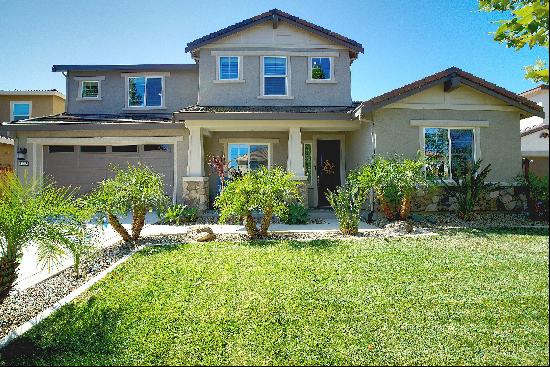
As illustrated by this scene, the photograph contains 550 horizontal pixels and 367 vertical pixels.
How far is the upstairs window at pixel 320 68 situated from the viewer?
13320 millimetres

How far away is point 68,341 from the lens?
327cm

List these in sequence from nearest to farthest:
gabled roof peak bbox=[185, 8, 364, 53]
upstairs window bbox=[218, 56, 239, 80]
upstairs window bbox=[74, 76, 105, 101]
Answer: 1. gabled roof peak bbox=[185, 8, 364, 53]
2. upstairs window bbox=[218, 56, 239, 80]
3. upstairs window bbox=[74, 76, 105, 101]

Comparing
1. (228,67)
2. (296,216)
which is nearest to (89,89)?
(228,67)

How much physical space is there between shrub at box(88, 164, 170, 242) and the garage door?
6.00 metres

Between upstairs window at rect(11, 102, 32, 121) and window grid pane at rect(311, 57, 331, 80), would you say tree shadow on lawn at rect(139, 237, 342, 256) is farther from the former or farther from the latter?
upstairs window at rect(11, 102, 32, 121)

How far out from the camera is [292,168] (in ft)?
36.2

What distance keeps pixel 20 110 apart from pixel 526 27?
2579 cm

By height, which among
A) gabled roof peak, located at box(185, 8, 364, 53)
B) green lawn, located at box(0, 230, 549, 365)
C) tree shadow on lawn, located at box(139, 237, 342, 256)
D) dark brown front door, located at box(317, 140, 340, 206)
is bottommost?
green lawn, located at box(0, 230, 549, 365)

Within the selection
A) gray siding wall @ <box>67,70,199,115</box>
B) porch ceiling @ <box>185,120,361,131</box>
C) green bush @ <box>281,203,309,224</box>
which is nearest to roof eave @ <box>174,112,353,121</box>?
porch ceiling @ <box>185,120,361,131</box>

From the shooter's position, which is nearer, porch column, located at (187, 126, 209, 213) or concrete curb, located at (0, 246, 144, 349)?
concrete curb, located at (0, 246, 144, 349)

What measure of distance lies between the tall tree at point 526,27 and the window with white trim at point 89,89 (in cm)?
1611

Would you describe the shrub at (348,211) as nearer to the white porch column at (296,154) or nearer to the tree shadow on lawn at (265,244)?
the tree shadow on lawn at (265,244)

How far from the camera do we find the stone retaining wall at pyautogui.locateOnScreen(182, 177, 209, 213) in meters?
10.9

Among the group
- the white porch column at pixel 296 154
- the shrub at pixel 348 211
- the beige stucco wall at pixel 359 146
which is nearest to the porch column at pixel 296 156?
the white porch column at pixel 296 154
